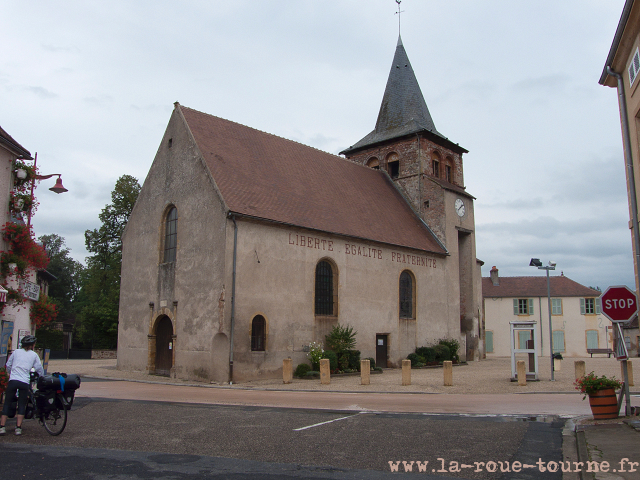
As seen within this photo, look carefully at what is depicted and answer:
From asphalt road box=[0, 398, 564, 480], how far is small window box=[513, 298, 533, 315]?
3584 cm

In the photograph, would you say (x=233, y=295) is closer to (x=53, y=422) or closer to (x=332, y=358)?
(x=332, y=358)

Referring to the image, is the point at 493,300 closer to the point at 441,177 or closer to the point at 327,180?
the point at 441,177

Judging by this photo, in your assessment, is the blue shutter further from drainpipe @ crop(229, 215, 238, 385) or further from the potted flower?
the potted flower

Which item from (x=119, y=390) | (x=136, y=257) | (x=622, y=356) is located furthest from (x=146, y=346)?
(x=622, y=356)

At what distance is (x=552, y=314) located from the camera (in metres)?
43.1

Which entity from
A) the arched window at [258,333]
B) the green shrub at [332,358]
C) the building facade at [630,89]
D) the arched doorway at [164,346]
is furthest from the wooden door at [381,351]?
the building facade at [630,89]

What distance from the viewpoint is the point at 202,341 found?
19.0 meters

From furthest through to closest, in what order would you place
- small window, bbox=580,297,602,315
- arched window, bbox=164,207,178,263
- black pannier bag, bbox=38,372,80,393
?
1. small window, bbox=580,297,602,315
2. arched window, bbox=164,207,178,263
3. black pannier bag, bbox=38,372,80,393

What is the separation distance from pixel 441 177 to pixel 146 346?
64.0 feet

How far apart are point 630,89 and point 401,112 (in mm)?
22967

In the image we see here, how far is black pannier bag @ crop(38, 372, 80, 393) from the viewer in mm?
8219

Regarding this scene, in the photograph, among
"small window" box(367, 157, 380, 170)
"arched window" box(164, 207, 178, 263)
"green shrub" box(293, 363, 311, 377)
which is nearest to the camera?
"green shrub" box(293, 363, 311, 377)

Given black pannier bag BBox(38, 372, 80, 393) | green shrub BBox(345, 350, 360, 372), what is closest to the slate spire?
green shrub BBox(345, 350, 360, 372)

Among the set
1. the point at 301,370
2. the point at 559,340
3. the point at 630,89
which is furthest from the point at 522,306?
the point at 630,89
